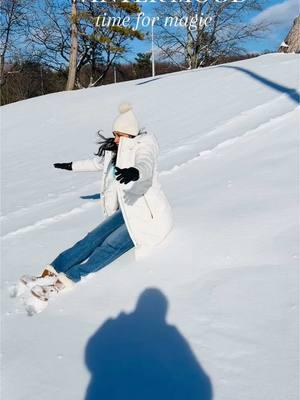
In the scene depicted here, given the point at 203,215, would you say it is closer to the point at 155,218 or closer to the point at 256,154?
the point at 155,218

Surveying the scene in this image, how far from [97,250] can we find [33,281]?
49 centimetres

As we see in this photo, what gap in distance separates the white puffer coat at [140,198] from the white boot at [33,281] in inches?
22.6

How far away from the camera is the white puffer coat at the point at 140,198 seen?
300 centimetres

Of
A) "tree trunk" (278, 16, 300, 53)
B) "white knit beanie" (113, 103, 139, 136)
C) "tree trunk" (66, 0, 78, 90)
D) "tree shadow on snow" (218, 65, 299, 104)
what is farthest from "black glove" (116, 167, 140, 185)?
"tree trunk" (66, 0, 78, 90)

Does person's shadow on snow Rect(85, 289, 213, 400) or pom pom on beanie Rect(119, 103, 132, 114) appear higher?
pom pom on beanie Rect(119, 103, 132, 114)

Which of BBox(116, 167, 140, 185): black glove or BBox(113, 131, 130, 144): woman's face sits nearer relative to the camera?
BBox(116, 167, 140, 185): black glove

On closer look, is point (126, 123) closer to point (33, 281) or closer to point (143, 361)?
point (33, 281)

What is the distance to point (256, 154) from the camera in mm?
5367

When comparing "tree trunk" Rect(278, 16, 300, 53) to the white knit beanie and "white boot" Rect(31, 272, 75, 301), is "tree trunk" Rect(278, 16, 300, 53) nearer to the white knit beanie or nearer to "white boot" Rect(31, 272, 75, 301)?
the white knit beanie

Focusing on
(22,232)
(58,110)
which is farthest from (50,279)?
(58,110)

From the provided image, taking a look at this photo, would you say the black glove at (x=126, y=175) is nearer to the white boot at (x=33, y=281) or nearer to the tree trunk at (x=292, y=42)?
the white boot at (x=33, y=281)

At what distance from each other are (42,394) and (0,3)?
29551mm

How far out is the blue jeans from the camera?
305 cm

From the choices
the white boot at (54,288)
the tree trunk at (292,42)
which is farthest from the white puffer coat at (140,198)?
the tree trunk at (292,42)
